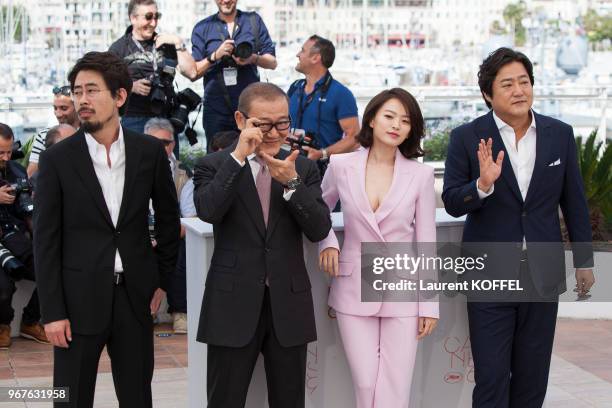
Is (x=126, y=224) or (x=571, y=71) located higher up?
(x=126, y=224)

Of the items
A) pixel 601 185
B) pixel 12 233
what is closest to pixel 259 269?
pixel 12 233

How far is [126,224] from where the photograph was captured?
4.53 meters

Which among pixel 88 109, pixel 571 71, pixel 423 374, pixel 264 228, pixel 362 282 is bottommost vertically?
pixel 571 71

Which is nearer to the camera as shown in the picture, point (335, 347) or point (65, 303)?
point (65, 303)

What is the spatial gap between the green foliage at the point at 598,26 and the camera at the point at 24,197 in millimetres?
109676

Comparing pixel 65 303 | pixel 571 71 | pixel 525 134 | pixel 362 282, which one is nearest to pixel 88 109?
pixel 65 303

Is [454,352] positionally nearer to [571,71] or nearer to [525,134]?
[525,134]

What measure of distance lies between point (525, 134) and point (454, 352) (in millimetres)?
1120

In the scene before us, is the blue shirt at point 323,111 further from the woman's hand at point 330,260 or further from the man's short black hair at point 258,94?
the man's short black hair at point 258,94

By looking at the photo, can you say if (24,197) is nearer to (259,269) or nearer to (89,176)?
(89,176)

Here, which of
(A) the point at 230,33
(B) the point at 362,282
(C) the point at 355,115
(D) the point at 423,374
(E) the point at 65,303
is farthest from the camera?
(A) the point at 230,33

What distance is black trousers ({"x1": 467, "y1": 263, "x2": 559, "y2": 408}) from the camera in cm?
498

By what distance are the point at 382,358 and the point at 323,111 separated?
3518 mm

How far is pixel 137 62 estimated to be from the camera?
27.3ft
